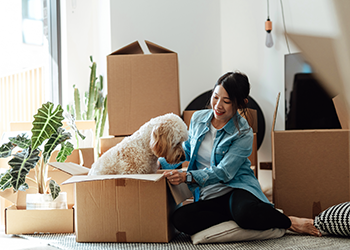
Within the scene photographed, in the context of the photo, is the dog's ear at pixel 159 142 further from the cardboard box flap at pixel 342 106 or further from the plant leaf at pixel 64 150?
the cardboard box flap at pixel 342 106

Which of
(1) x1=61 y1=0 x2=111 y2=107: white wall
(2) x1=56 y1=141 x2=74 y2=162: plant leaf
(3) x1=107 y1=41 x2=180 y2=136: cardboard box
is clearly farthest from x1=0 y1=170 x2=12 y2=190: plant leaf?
(1) x1=61 y1=0 x2=111 y2=107: white wall

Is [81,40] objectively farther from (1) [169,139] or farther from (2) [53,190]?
(1) [169,139]

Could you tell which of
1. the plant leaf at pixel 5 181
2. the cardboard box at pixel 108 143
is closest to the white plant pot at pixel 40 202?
the plant leaf at pixel 5 181

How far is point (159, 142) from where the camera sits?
1.43 metres

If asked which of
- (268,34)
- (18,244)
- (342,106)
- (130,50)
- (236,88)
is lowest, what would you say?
(18,244)

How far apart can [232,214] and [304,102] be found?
1297mm

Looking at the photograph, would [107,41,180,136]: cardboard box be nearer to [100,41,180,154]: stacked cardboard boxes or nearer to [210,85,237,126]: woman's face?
[100,41,180,154]: stacked cardboard boxes

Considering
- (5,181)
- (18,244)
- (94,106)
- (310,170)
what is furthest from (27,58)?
(310,170)

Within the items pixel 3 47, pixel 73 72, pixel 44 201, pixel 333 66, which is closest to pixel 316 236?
pixel 44 201

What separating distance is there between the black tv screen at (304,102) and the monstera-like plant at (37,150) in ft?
5.26

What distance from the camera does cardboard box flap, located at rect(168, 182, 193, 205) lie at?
52.6 inches

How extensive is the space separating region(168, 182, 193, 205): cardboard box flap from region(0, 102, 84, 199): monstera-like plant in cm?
63

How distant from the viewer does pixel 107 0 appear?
2.72 metres

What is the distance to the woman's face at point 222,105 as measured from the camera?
4.95 ft
